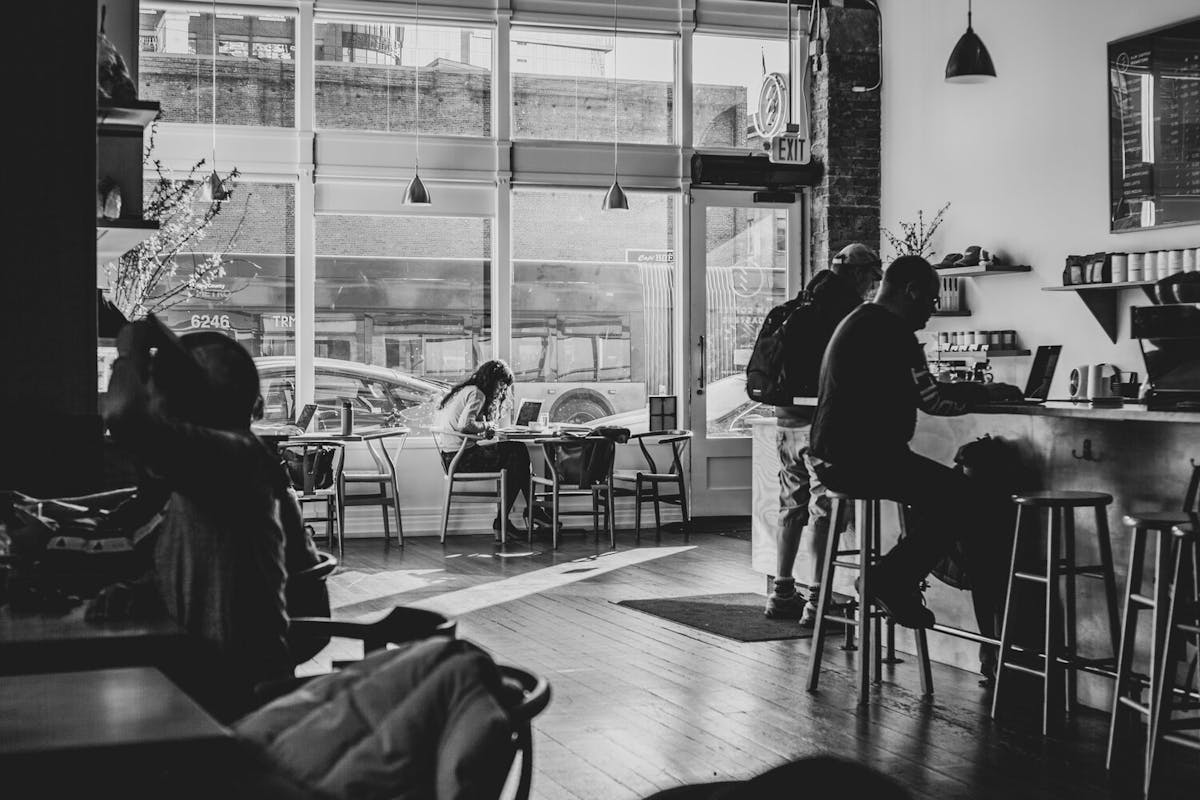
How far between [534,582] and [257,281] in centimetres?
375

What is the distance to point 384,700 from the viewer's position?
5.25ft

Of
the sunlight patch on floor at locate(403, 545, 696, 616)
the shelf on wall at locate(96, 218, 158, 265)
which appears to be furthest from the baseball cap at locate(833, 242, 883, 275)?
the shelf on wall at locate(96, 218, 158, 265)

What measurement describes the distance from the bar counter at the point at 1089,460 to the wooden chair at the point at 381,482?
15.2ft

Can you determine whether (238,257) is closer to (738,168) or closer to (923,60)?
(738,168)

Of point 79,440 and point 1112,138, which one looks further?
point 1112,138

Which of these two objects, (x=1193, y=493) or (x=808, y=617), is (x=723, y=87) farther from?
(x=1193, y=493)

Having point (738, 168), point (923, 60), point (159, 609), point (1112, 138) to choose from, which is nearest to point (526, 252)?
point (738, 168)

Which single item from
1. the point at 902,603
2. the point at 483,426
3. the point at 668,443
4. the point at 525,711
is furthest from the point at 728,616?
the point at 525,711

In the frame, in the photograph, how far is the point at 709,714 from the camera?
4.49 metres

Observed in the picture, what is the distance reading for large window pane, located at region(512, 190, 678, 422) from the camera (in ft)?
33.9

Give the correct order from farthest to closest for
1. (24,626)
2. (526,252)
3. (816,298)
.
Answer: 1. (526,252)
2. (816,298)
3. (24,626)

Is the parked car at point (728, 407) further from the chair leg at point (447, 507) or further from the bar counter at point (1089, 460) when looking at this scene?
the bar counter at point (1089, 460)

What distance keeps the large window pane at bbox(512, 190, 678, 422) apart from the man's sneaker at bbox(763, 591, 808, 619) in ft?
14.1

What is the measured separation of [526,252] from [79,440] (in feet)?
23.4
